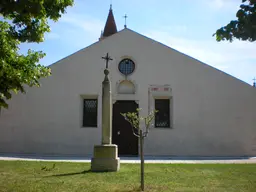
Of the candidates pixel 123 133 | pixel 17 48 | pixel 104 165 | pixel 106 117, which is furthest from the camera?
pixel 123 133

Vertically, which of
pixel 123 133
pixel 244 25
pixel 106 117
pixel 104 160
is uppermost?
pixel 244 25

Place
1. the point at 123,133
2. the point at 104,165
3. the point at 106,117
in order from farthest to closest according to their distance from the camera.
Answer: the point at 123,133
the point at 106,117
the point at 104,165

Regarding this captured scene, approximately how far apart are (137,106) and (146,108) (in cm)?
54

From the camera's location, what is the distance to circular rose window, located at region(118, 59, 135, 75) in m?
18.1

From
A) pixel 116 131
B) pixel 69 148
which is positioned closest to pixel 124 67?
pixel 116 131

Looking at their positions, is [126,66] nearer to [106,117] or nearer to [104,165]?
[106,117]

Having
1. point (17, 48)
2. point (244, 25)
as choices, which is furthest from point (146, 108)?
point (244, 25)

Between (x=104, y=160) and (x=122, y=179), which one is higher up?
(x=104, y=160)

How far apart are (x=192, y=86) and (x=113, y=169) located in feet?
30.0

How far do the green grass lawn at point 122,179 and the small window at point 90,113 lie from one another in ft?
21.8

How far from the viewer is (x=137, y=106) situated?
697 inches

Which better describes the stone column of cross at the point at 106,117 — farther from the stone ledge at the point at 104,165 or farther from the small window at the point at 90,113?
the small window at the point at 90,113

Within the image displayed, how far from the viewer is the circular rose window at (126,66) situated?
18.1 m

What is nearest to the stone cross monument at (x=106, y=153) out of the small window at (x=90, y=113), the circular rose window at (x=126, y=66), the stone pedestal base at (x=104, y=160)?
→ the stone pedestal base at (x=104, y=160)
